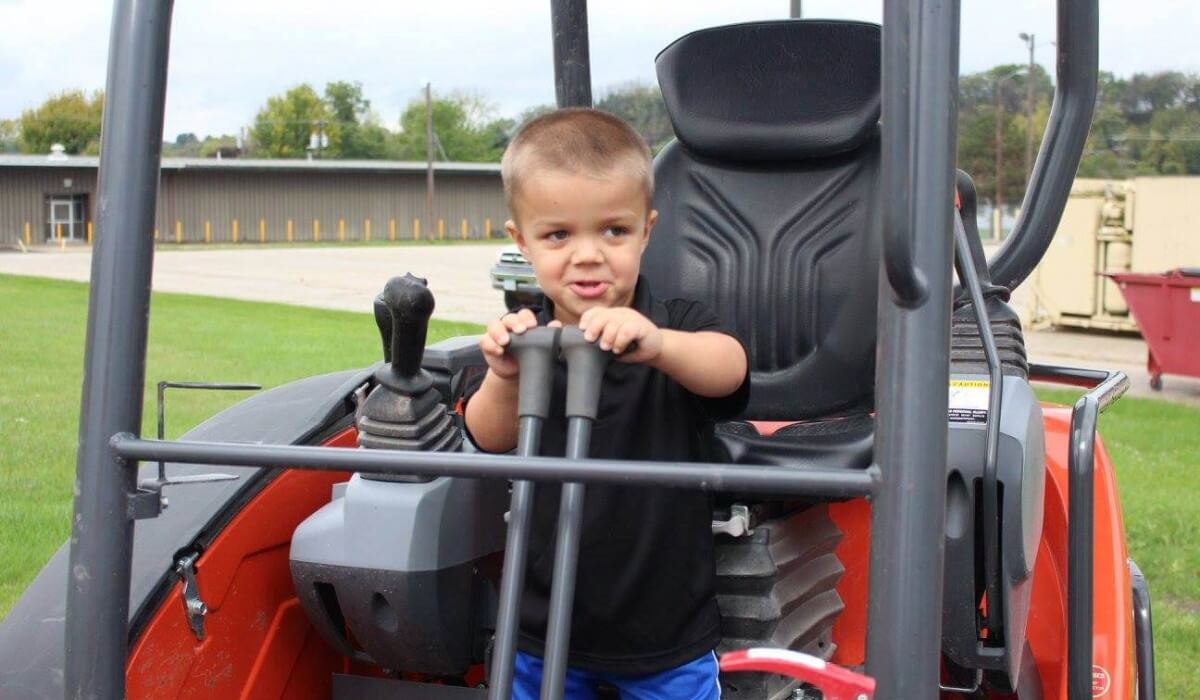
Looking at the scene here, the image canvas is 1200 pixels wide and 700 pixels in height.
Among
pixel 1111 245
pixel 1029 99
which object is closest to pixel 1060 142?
pixel 1111 245

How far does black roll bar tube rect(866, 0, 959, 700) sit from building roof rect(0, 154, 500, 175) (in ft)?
120

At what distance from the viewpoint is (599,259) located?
162 centimetres

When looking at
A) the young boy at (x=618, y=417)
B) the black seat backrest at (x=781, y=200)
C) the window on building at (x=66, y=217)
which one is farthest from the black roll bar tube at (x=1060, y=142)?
the window on building at (x=66, y=217)

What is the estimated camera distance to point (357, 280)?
69.8 ft

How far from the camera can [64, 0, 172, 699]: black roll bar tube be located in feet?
4.83

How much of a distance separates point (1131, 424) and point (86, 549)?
23.7 ft

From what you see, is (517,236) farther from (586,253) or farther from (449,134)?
(449,134)

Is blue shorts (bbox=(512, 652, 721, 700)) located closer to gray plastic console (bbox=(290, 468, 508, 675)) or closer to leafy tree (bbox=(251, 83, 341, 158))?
gray plastic console (bbox=(290, 468, 508, 675))

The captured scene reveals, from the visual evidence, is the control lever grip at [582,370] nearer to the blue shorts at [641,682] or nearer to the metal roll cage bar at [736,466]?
the metal roll cage bar at [736,466]

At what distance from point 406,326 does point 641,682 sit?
0.55 metres

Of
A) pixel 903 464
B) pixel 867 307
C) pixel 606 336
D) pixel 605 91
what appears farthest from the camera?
pixel 605 91

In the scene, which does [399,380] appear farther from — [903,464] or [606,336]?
[903,464]

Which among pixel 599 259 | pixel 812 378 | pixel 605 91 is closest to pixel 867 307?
pixel 812 378

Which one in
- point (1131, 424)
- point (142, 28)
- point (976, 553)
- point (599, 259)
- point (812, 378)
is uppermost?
point (142, 28)
